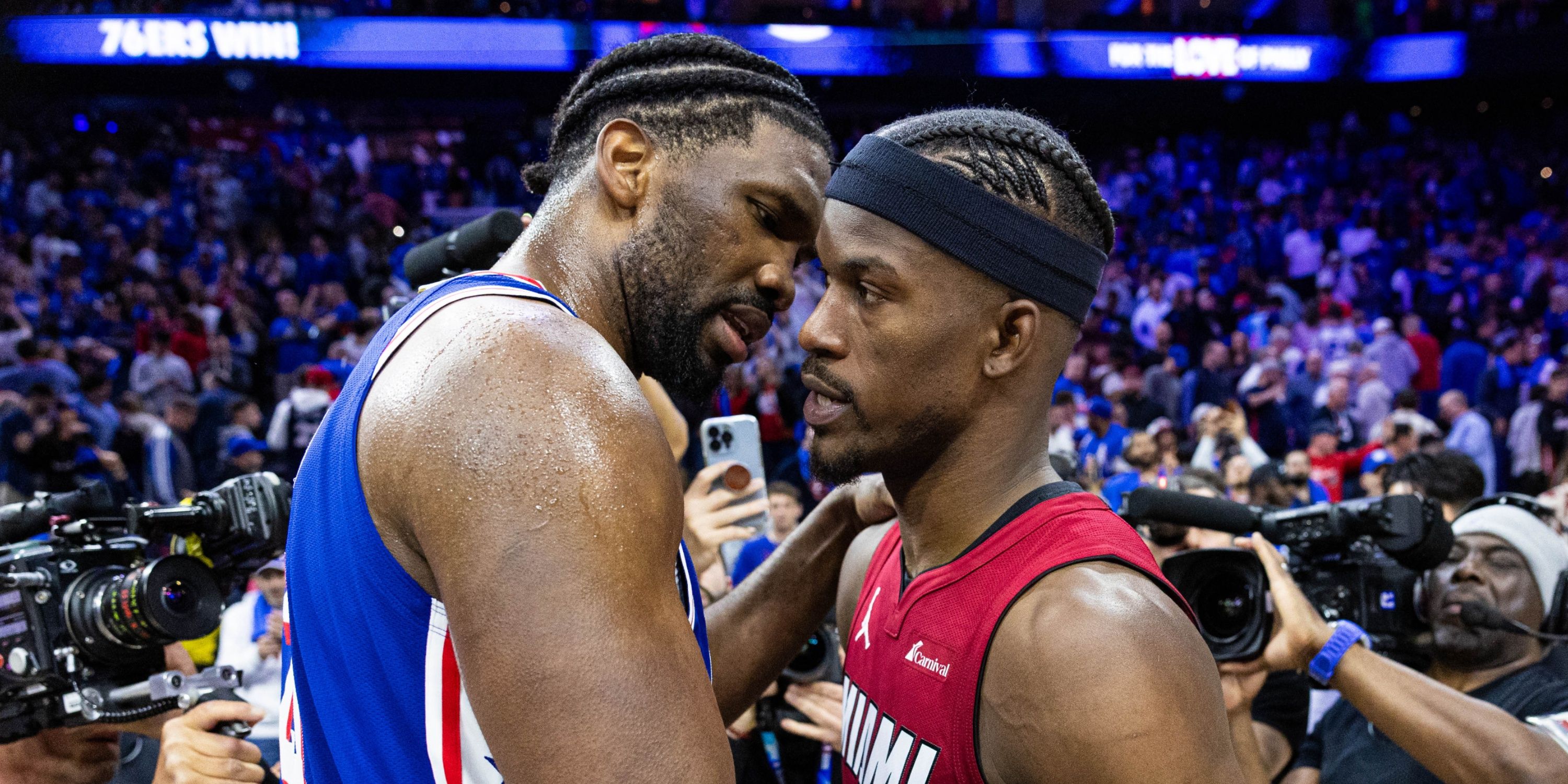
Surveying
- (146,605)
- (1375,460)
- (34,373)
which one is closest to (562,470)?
(146,605)

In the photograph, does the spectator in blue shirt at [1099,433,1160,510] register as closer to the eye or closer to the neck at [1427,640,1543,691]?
the neck at [1427,640,1543,691]

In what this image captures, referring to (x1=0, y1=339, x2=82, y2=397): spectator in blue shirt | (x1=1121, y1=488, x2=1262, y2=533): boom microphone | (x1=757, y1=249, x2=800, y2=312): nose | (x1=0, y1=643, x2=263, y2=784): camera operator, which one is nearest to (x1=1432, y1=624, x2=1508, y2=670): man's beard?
(x1=1121, y1=488, x2=1262, y2=533): boom microphone

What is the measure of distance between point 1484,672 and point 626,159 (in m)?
2.83

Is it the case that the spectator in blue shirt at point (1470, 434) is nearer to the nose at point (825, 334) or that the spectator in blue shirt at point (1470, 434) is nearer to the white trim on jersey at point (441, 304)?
the nose at point (825, 334)

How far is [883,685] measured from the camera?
6.16ft

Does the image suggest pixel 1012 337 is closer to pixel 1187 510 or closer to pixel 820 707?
pixel 1187 510

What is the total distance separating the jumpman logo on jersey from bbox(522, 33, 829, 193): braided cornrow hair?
757 mm

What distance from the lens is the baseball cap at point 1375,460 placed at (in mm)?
8060

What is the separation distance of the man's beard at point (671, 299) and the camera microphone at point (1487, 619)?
2247 millimetres

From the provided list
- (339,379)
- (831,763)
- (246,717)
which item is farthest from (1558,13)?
(246,717)

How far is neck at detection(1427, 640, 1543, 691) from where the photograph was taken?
10.7 ft

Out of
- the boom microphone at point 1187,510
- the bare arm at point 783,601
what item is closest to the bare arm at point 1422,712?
the boom microphone at point 1187,510

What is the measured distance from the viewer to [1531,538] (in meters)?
3.46

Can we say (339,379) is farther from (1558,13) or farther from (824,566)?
(1558,13)
